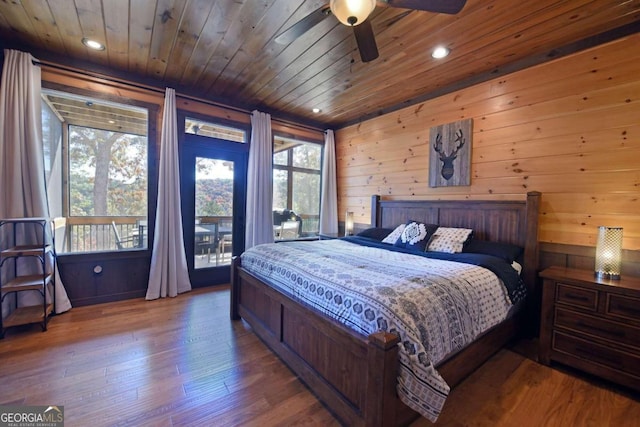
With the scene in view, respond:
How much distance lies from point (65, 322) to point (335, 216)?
12.4 ft

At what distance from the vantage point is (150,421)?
1.50 m

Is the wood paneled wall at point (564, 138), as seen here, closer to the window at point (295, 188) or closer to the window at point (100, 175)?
the window at point (295, 188)

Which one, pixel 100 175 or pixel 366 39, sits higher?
pixel 366 39

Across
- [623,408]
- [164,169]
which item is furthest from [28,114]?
[623,408]

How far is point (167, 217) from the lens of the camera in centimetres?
338

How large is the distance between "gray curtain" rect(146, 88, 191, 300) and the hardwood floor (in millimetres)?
868

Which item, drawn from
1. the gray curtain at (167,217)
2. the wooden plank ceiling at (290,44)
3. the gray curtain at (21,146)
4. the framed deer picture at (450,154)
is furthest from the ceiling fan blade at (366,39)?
the gray curtain at (21,146)

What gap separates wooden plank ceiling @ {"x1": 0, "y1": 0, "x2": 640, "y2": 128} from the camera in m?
2.06

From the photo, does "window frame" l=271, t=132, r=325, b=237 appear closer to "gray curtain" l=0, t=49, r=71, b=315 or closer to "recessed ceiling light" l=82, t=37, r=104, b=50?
"recessed ceiling light" l=82, t=37, r=104, b=50

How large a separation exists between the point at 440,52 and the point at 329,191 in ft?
9.08

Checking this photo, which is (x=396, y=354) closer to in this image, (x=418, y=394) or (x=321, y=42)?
(x=418, y=394)

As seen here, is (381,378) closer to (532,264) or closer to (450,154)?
(532,264)

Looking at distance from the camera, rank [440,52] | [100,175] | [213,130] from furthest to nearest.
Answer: [213,130], [100,175], [440,52]

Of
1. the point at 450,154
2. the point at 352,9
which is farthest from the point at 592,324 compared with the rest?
the point at 352,9
